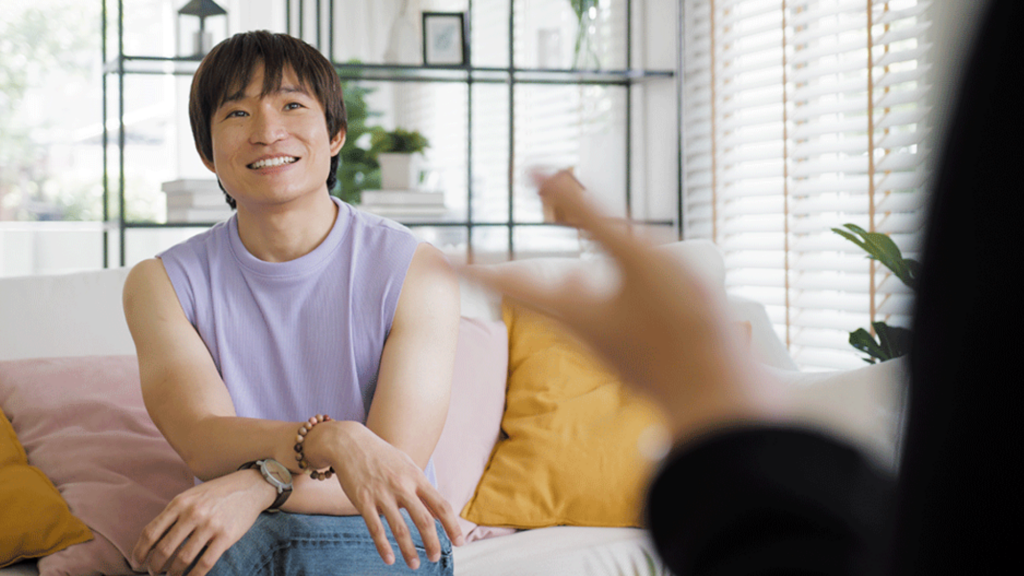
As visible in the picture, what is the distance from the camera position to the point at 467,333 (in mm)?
1725

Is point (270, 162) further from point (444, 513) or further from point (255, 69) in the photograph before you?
point (444, 513)

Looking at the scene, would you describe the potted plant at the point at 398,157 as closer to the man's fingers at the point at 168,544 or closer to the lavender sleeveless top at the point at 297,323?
the lavender sleeveless top at the point at 297,323

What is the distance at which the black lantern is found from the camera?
97.1 inches

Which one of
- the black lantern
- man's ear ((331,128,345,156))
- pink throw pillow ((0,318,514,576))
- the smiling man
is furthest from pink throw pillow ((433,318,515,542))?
the black lantern

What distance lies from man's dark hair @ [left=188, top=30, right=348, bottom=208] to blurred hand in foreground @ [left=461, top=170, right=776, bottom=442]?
1.22m

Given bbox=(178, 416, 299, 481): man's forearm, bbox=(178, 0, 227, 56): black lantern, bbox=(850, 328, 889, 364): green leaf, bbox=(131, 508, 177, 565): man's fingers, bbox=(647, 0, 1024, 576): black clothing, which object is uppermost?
bbox=(178, 0, 227, 56): black lantern

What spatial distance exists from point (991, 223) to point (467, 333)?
154 cm

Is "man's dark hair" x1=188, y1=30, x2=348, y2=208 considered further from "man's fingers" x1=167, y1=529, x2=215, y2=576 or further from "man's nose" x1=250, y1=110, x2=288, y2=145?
"man's fingers" x1=167, y1=529, x2=215, y2=576

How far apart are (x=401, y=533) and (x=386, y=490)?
8 centimetres

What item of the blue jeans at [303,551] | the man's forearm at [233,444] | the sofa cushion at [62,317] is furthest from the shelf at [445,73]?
the blue jeans at [303,551]

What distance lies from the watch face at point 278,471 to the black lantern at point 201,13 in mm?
1756

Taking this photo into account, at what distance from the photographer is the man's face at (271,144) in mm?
1347

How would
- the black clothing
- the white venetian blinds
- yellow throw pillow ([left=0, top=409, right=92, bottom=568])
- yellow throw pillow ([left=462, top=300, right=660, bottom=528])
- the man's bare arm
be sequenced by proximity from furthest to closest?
the white venetian blinds < yellow throw pillow ([left=462, top=300, right=660, bottom=528]) < yellow throw pillow ([left=0, top=409, right=92, bottom=568]) < the man's bare arm < the black clothing

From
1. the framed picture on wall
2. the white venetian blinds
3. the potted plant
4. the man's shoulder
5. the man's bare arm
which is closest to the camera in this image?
the man's bare arm
